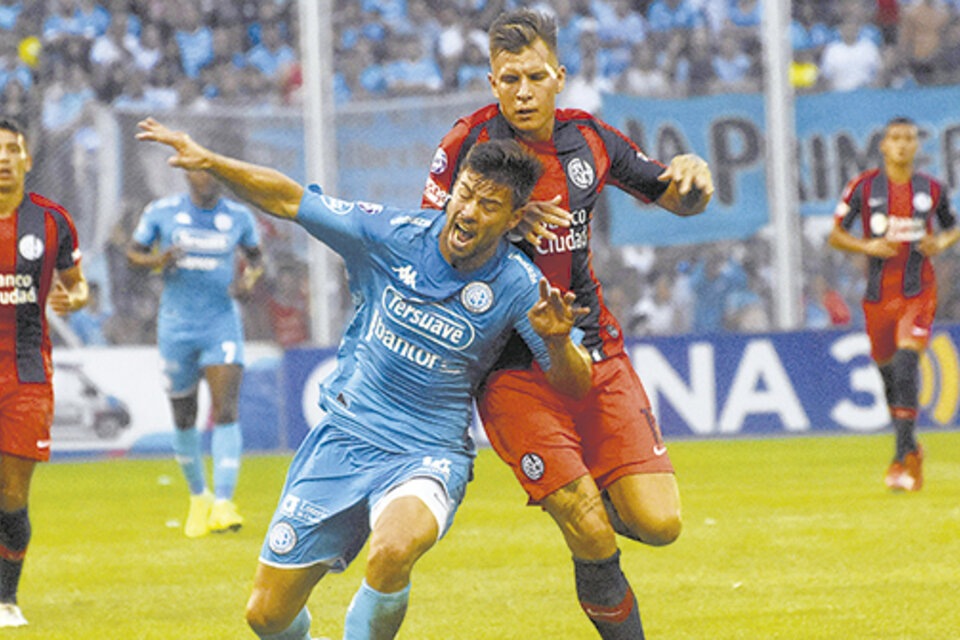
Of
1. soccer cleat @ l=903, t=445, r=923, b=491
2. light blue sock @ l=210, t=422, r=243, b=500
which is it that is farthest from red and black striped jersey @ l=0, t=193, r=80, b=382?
soccer cleat @ l=903, t=445, r=923, b=491

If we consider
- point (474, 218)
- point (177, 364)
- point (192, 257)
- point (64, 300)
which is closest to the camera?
point (474, 218)

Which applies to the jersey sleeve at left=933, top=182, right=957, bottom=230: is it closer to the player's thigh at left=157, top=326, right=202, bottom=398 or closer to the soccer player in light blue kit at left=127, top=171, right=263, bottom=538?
the soccer player in light blue kit at left=127, top=171, right=263, bottom=538

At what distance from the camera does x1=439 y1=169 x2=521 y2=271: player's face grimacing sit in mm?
4645

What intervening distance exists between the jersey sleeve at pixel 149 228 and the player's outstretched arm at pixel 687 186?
193 inches

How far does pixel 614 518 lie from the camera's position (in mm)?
5336

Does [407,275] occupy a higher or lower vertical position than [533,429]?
higher

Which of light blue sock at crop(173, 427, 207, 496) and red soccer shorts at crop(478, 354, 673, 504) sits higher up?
red soccer shorts at crop(478, 354, 673, 504)

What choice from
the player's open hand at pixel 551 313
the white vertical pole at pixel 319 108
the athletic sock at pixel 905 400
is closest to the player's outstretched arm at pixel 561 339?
the player's open hand at pixel 551 313

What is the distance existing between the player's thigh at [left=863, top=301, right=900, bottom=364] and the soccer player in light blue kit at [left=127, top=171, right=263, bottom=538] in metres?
4.15

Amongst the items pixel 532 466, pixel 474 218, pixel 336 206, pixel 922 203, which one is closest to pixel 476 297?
pixel 474 218

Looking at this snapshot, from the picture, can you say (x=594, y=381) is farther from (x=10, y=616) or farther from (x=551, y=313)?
(x=10, y=616)

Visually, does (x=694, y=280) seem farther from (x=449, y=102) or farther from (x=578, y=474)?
(x=578, y=474)

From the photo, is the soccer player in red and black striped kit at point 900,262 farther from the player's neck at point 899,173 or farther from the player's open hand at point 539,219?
the player's open hand at point 539,219

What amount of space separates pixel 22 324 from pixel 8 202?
569 mm
